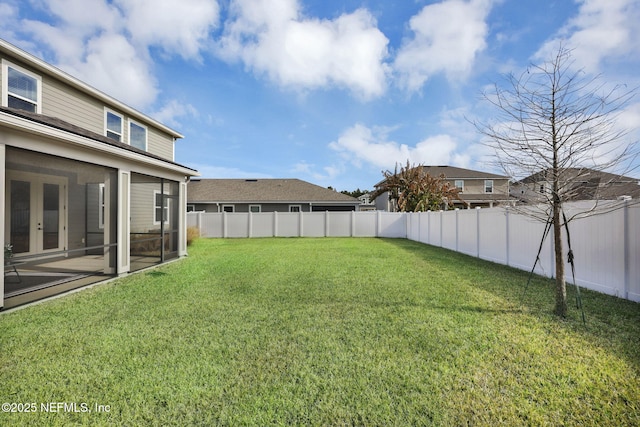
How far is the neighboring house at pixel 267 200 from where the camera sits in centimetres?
2116

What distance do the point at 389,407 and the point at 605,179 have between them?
5.45m

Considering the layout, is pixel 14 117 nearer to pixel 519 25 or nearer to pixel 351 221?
pixel 519 25

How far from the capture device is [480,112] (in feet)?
16.2

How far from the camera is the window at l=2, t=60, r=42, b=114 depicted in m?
7.24

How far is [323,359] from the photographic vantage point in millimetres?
2826

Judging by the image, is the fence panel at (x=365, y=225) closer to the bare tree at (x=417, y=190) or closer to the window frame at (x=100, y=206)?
the bare tree at (x=417, y=190)

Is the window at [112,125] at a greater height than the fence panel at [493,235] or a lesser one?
greater

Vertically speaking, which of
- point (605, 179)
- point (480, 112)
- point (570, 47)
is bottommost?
point (605, 179)

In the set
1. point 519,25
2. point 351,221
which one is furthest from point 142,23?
point 351,221

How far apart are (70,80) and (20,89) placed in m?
1.27

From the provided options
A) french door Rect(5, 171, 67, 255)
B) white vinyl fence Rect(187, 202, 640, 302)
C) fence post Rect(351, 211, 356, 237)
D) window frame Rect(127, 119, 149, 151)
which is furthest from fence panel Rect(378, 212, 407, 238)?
french door Rect(5, 171, 67, 255)

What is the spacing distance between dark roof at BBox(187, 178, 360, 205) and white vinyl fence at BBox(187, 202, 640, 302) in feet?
10.7

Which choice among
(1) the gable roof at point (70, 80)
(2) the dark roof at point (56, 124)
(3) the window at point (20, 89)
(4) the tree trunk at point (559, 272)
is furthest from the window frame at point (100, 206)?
(4) the tree trunk at point (559, 272)

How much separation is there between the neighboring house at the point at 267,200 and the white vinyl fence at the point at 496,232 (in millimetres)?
3092
